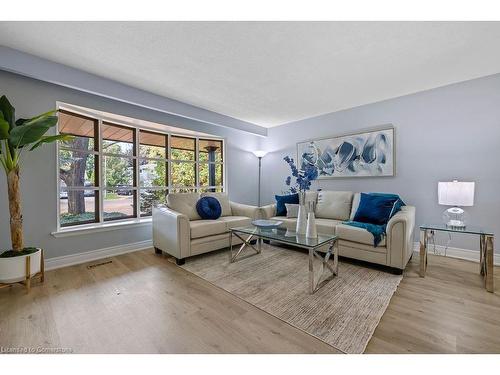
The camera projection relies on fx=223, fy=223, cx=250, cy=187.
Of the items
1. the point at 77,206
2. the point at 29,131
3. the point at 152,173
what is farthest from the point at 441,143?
the point at 77,206

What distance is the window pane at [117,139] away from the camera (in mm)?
3211

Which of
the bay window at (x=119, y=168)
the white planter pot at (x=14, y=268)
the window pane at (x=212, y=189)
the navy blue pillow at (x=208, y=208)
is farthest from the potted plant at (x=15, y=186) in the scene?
the window pane at (x=212, y=189)

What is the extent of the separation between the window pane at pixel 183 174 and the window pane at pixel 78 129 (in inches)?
49.0

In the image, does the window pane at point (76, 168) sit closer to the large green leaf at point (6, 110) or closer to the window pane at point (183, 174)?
the large green leaf at point (6, 110)

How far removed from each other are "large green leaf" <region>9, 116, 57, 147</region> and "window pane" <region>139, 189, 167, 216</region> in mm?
1631

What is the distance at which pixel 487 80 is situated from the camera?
266 cm

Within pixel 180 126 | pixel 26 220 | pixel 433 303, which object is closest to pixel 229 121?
pixel 180 126

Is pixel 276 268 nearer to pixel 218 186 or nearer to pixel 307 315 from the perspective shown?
pixel 307 315

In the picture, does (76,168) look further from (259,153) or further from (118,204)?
(259,153)

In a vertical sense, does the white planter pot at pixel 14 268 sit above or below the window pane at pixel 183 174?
below

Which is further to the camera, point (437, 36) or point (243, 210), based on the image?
point (243, 210)

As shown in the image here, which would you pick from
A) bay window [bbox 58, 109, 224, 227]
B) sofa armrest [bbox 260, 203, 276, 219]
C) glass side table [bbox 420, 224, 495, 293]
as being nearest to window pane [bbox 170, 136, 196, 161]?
bay window [bbox 58, 109, 224, 227]

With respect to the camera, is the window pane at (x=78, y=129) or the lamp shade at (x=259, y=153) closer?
the window pane at (x=78, y=129)
